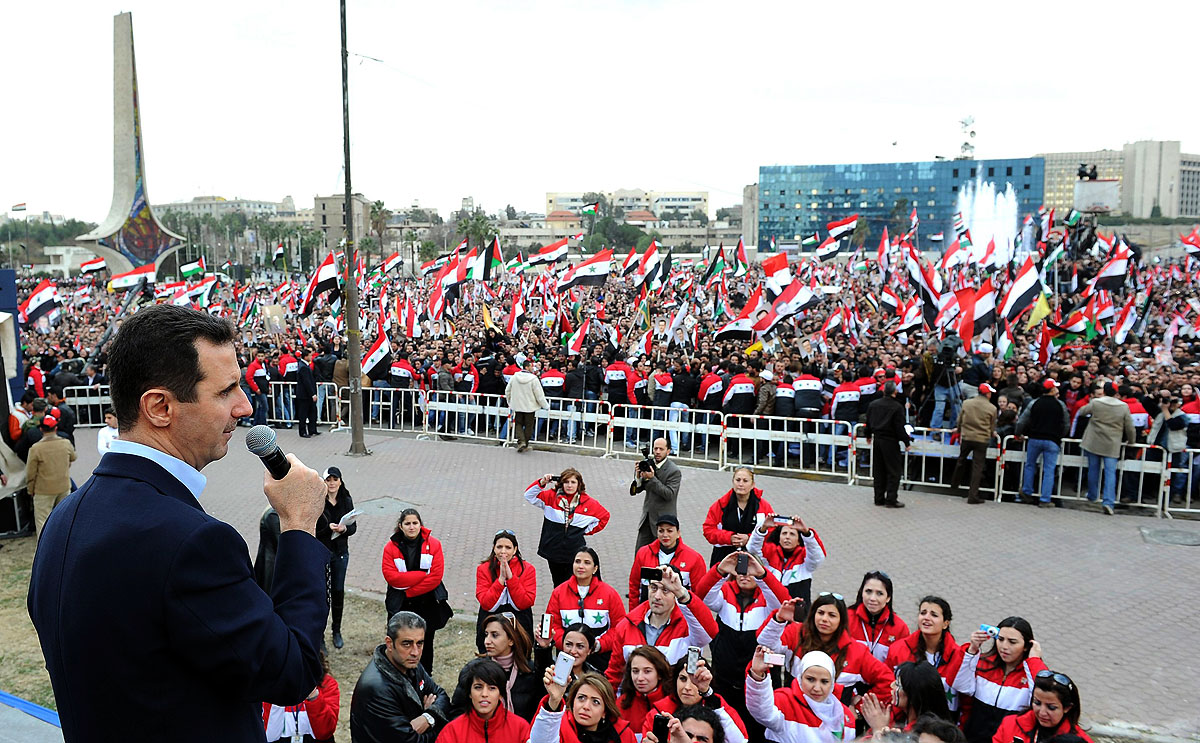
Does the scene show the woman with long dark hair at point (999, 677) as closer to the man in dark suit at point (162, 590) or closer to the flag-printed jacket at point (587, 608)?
the flag-printed jacket at point (587, 608)

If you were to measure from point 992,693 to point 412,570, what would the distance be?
4.34 meters

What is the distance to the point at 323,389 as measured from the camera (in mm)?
20172

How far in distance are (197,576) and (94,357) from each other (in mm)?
23073

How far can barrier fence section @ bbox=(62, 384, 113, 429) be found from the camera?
2028 cm

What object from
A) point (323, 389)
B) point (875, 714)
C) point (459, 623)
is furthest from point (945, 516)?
point (323, 389)

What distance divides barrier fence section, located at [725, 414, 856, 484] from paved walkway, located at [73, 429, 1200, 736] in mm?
564

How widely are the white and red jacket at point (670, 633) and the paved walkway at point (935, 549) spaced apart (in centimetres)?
307

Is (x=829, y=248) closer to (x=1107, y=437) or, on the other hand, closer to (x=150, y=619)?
(x=1107, y=437)

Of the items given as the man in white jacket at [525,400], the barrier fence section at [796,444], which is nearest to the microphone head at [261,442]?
the barrier fence section at [796,444]

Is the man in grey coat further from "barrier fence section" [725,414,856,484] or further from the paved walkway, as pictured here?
"barrier fence section" [725,414,856,484]

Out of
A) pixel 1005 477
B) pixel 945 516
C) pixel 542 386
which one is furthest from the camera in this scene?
pixel 542 386

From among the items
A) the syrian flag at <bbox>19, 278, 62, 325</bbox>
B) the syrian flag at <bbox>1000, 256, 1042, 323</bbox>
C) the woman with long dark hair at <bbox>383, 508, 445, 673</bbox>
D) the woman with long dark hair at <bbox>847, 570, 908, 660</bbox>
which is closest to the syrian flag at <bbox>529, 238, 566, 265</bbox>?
the syrian flag at <bbox>1000, 256, 1042, 323</bbox>

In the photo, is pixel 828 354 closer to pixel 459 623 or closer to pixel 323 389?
pixel 323 389

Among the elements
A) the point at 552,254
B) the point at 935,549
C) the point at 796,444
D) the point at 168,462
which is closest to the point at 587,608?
the point at 168,462
